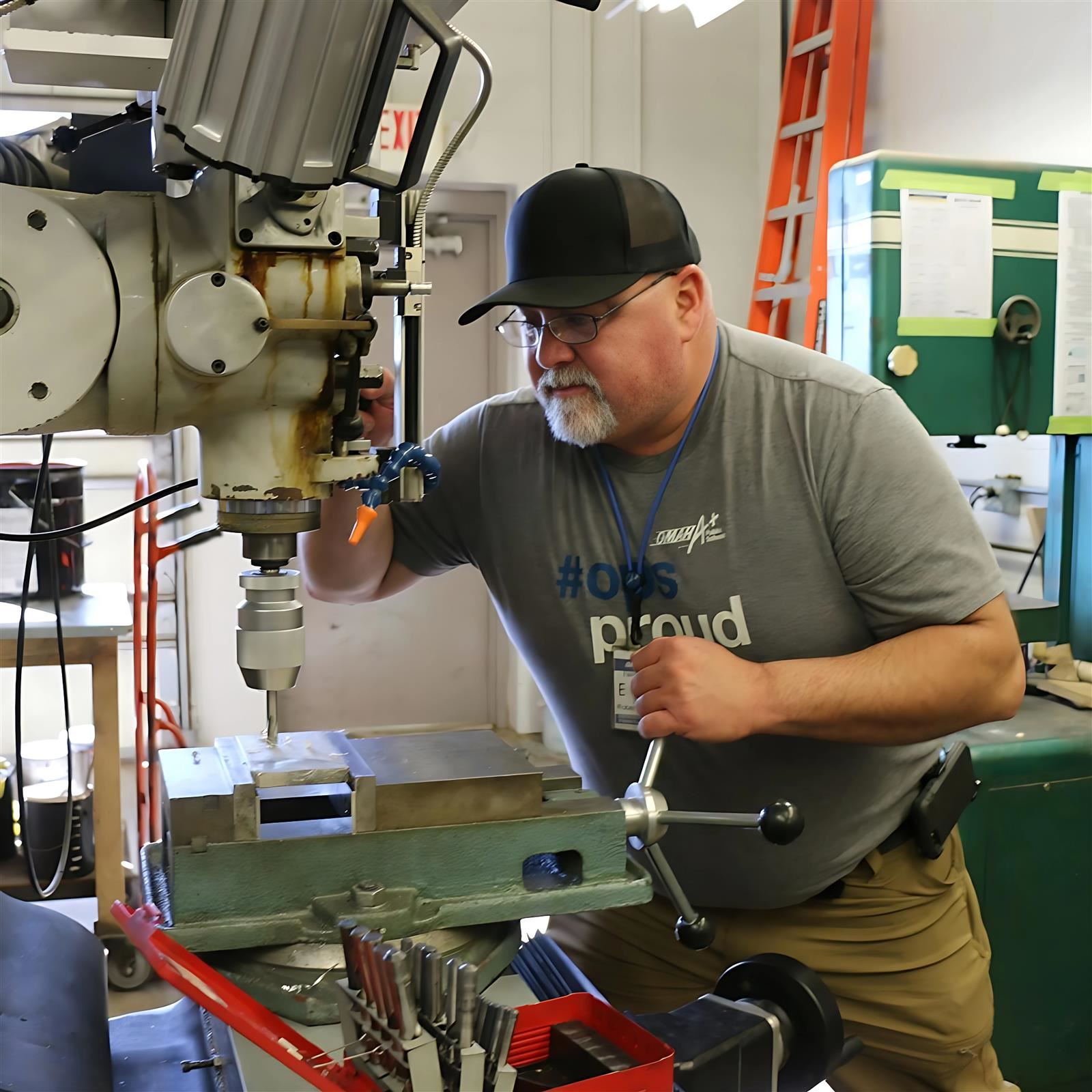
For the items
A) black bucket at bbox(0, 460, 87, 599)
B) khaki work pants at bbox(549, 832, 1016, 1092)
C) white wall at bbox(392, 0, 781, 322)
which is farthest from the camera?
white wall at bbox(392, 0, 781, 322)

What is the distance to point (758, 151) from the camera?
4145 mm

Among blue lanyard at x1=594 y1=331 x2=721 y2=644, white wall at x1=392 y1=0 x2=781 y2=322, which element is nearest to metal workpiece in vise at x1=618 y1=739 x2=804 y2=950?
blue lanyard at x1=594 y1=331 x2=721 y2=644

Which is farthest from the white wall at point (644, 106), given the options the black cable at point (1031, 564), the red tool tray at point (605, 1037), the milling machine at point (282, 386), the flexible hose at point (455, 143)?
the red tool tray at point (605, 1037)

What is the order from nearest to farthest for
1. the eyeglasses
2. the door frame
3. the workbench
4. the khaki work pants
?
the eyeglasses
the khaki work pants
the workbench
the door frame

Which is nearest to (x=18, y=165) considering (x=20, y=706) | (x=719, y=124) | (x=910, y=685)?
(x=910, y=685)

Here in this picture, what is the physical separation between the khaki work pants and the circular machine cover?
3.12 ft

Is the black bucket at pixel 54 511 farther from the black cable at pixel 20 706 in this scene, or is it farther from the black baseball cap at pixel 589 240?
the black baseball cap at pixel 589 240

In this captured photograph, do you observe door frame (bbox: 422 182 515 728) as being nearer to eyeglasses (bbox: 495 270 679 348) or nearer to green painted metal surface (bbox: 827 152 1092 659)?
green painted metal surface (bbox: 827 152 1092 659)

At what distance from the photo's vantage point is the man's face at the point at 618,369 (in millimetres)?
1354

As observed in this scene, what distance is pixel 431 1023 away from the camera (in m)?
0.71

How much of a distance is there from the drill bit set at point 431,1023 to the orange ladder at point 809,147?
2812 mm

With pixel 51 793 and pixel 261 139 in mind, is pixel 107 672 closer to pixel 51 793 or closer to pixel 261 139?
pixel 51 793

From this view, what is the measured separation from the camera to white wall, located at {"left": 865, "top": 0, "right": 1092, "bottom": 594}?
2.67 meters

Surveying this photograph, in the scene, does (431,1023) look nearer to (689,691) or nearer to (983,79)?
(689,691)
